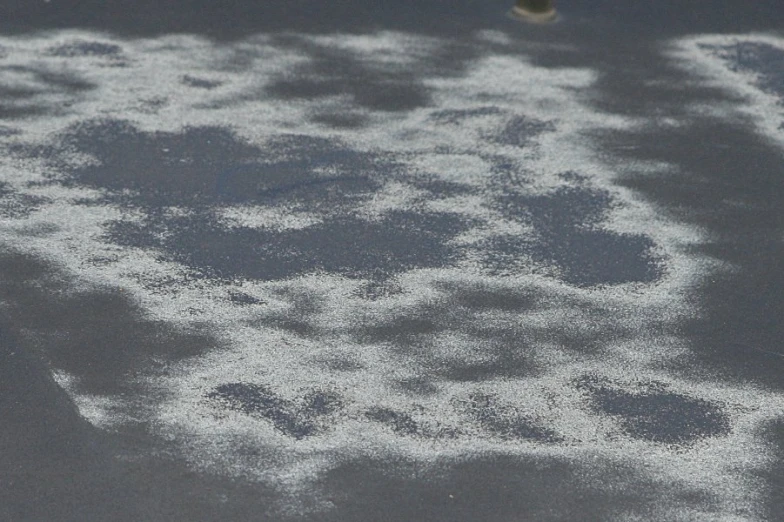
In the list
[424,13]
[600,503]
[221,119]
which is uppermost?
[424,13]

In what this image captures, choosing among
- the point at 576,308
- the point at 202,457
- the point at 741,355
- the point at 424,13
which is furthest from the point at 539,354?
the point at 424,13

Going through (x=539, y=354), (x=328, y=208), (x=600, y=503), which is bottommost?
(x=600, y=503)

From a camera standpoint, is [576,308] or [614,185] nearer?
[576,308]

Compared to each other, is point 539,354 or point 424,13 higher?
point 424,13

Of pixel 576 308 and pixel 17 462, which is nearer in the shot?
pixel 17 462

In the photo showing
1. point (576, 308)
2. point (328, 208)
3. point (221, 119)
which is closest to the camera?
point (576, 308)

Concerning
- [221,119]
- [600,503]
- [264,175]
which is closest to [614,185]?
[264,175]

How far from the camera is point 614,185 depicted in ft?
21.6

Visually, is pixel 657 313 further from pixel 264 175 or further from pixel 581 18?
pixel 581 18

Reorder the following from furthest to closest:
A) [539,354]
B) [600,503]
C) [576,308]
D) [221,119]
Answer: [221,119] < [576,308] < [539,354] < [600,503]

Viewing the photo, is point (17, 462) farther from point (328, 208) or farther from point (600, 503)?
point (328, 208)

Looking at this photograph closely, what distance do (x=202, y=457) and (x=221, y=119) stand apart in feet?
11.0

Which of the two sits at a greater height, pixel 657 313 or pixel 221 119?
pixel 221 119

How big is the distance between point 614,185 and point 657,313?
4.60 feet
